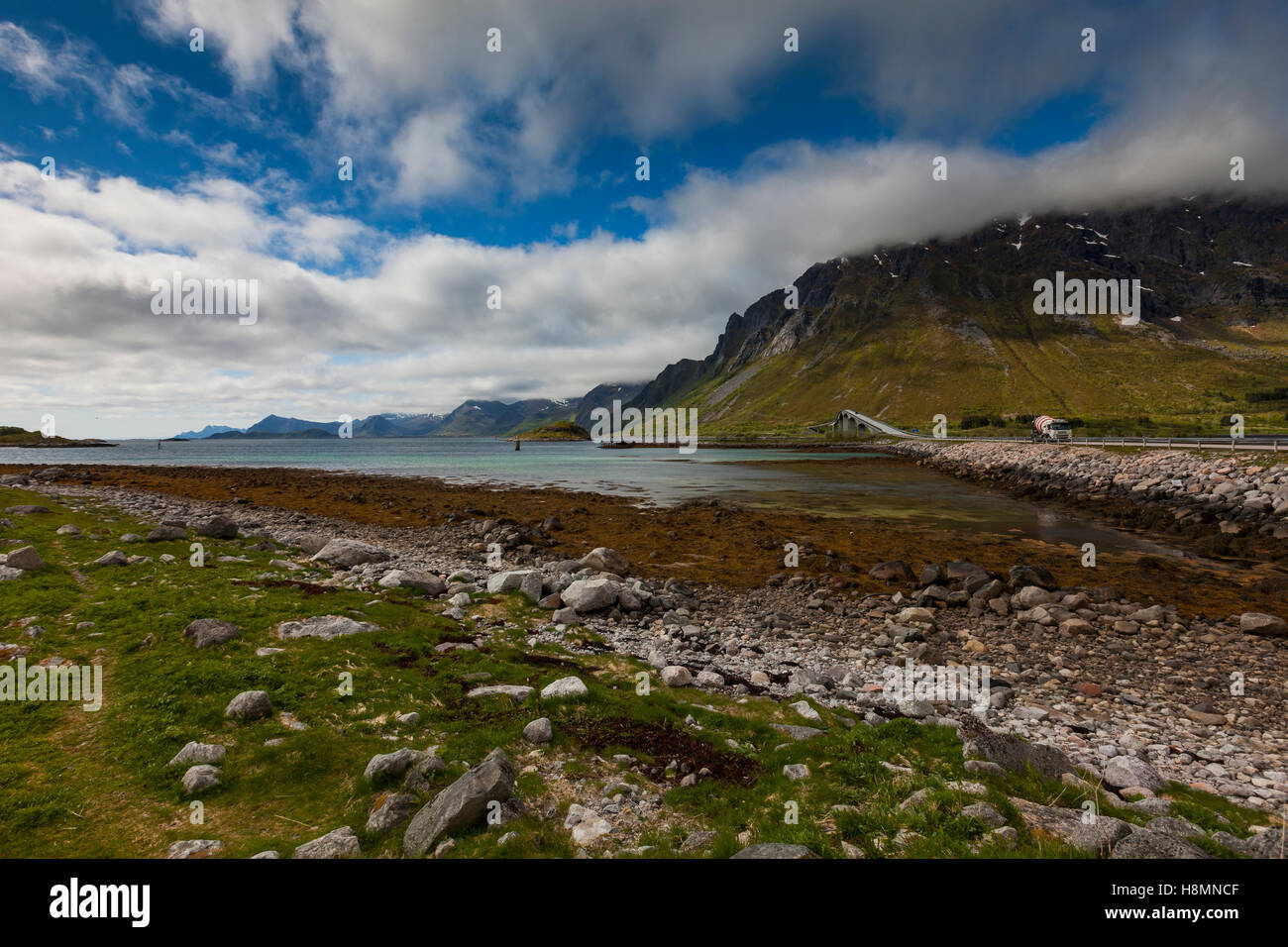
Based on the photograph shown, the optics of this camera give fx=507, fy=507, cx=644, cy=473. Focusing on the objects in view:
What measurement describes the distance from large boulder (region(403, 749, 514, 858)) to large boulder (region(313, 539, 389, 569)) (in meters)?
17.1

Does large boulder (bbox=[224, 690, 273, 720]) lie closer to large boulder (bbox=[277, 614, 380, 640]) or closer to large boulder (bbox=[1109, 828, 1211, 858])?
large boulder (bbox=[277, 614, 380, 640])

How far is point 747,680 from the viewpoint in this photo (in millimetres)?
12469

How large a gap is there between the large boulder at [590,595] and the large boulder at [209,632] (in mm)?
8825

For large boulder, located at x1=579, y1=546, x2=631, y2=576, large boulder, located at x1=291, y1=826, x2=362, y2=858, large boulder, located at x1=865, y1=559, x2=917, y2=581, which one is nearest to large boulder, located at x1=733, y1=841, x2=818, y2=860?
large boulder, located at x1=291, y1=826, x2=362, y2=858

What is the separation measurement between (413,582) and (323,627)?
5695mm

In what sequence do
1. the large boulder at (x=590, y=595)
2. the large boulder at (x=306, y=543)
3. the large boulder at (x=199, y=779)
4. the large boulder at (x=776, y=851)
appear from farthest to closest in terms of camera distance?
the large boulder at (x=306, y=543)
the large boulder at (x=590, y=595)
the large boulder at (x=199, y=779)
the large boulder at (x=776, y=851)

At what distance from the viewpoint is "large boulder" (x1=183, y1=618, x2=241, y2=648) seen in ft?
35.8

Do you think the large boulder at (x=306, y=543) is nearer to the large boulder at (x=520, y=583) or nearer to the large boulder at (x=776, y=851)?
the large boulder at (x=520, y=583)

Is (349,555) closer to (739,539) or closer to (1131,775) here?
(739,539)

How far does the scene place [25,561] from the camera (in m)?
14.8

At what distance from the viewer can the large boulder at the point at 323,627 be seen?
11.9 m

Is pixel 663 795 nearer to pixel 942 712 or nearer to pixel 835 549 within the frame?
pixel 942 712

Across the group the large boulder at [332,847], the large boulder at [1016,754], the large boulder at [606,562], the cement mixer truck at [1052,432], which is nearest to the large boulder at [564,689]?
the large boulder at [332,847]
